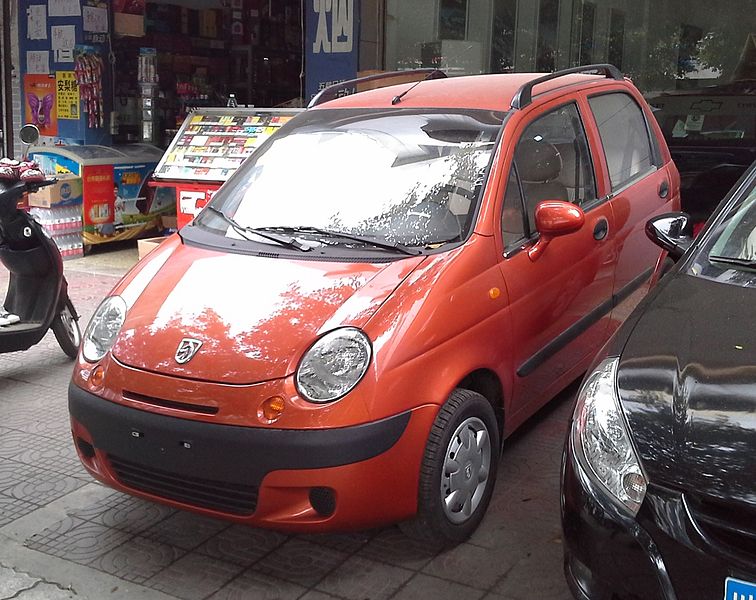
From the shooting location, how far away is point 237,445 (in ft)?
10.1

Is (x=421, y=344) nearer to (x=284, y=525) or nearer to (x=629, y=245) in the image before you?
(x=284, y=525)

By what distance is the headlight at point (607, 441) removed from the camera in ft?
8.07

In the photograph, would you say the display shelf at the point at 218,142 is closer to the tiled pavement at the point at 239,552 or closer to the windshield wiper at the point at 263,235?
the windshield wiper at the point at 263,235

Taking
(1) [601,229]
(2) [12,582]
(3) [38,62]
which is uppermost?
(3) [38,62]

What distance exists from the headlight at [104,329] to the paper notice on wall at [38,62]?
7435 millimetres

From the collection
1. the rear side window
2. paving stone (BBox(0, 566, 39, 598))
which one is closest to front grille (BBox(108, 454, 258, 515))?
paving stone (BBox(0, 566, 39, 598))

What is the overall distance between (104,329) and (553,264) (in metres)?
1.93

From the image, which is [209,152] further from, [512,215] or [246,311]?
[246,311]

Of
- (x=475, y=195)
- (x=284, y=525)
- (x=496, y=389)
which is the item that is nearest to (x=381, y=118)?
(x=475, y=195)

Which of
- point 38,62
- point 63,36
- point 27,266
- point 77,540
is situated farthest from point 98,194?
point 77,540

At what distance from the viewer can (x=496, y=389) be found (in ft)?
12.3

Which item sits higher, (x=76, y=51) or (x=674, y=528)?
(x=76, y=51)

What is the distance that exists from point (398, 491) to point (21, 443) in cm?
240

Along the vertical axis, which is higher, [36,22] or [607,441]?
[36,22]
